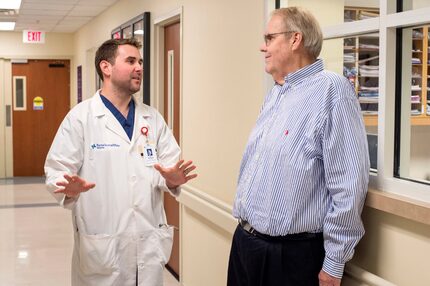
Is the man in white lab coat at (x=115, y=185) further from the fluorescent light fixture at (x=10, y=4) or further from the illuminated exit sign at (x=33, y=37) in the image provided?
the illuminated exit sign at (x=33, y=37)

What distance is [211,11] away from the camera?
4.16m

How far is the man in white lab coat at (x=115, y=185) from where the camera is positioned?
276 cm

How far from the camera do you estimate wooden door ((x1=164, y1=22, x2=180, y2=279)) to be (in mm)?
5379

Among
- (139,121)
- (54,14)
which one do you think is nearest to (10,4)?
(54,14)

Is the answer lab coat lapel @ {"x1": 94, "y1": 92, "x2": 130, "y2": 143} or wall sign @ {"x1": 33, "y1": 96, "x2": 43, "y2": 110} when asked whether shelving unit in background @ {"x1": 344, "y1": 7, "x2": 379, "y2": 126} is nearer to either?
lab coat lapel @ {"x1": 94, "y1": 92, "x2": 130, "y2": 143}

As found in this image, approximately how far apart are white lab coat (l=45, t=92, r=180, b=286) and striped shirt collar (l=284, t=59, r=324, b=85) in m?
0.86

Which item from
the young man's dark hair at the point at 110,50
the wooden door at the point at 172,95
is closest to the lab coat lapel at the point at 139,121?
the young man's dark hair at the point at 110,50

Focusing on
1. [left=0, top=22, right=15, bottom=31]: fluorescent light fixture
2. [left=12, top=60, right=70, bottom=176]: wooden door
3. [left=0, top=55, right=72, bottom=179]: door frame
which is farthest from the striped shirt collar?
[left=12, top=60, right=70, bottom=176]: wooden door

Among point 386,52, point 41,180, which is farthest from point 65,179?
point 41,180

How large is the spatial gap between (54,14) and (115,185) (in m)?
6.99

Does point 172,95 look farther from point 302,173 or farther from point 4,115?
point 4,115

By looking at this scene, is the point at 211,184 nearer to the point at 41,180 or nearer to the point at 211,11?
the point at 211,11

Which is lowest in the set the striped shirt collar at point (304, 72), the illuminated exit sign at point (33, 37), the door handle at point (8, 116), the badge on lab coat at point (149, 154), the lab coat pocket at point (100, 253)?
the lab coat pocket at point (100, 253)

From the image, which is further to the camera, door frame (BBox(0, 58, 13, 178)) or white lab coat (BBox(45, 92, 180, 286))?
door frame (BBox(0, 58, 13, 178))
